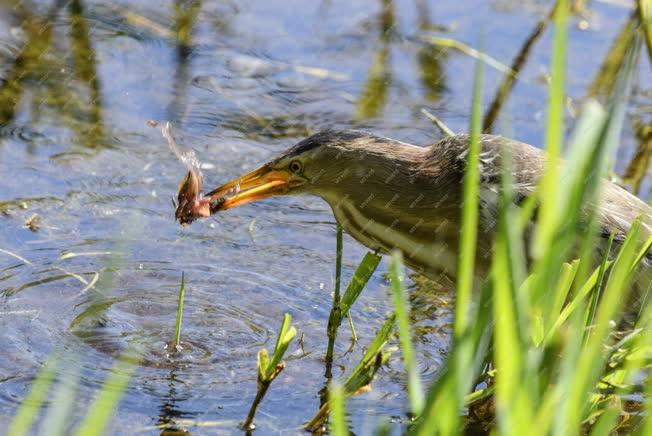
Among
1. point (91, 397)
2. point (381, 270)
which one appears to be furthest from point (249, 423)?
point (381, 270)

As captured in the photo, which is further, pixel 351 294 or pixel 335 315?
pixel 335 315

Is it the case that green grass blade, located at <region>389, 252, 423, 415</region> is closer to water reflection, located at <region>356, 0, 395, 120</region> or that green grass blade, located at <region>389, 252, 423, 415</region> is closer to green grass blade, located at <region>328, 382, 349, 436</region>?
green grass blade, located at <region>328, 382, 349, 436</region>

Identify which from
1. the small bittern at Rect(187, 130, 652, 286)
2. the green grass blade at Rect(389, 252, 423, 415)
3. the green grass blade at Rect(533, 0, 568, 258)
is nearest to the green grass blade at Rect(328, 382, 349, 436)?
the green grass blade at Rect(389, 252, 423, 415)

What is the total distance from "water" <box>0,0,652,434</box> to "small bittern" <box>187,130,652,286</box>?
0.29 meters

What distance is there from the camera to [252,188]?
448 cm

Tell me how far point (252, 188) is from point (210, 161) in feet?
4.01

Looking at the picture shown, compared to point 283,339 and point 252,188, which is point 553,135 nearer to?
point 283,339

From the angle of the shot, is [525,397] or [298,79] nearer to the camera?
[525,397]

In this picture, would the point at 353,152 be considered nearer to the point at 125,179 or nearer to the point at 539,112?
the point at 125,179

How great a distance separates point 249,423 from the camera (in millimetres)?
3621

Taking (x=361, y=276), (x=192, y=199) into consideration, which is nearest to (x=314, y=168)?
(x=192, y=199)

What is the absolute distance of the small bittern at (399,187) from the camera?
4.31m

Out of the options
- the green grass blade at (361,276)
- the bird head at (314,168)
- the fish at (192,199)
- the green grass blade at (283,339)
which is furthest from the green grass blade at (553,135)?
the fish at (192,199)

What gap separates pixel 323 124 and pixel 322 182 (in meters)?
1.75
